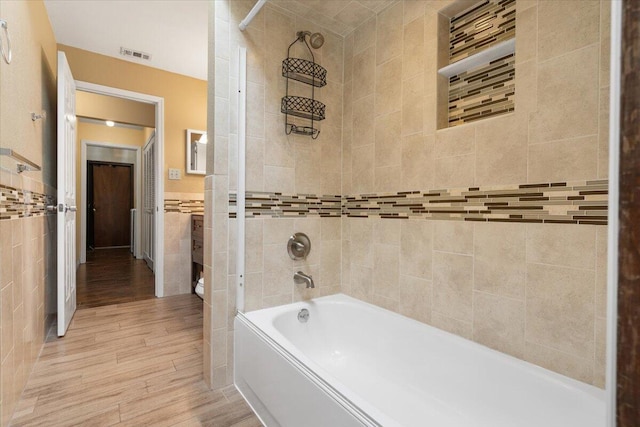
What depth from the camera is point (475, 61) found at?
1574 millimetres

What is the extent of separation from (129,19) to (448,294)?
3.09m

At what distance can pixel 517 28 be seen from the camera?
1.35 meters

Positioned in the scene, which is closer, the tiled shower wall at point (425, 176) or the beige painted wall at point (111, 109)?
the tiled shower wall at point (425, 176)

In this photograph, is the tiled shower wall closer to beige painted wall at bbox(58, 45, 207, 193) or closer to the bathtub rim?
the bathtub rim

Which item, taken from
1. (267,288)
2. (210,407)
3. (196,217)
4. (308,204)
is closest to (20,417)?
(210,407)

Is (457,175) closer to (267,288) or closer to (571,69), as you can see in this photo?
(571,69)

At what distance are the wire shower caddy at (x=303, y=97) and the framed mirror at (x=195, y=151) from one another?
6.17 ft

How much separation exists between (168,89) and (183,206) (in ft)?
4.22

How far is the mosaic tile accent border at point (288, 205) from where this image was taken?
6.21ft

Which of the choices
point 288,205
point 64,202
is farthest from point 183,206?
point 288,205

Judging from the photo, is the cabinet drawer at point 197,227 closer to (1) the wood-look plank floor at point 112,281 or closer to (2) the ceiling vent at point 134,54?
(1) the wood-look plank floor at point 112,281

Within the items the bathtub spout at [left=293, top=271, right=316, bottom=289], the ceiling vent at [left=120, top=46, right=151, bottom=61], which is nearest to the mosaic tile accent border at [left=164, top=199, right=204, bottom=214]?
the ceiling vent at [left=120, top=46, right=151, bottom=61]

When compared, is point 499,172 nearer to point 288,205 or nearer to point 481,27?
point 481,27

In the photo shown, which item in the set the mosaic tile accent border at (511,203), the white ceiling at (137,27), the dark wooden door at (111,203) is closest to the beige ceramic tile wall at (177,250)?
the white ceiling at (137,27)
